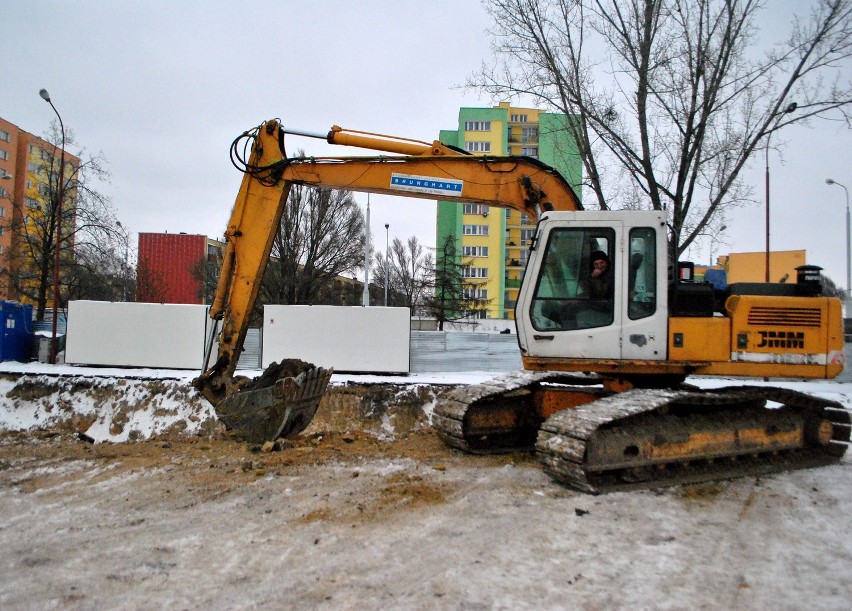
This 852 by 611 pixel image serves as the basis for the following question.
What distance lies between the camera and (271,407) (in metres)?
6.71

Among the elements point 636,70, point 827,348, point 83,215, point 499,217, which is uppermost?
point 499,217

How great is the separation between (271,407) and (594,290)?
3672 millimetres

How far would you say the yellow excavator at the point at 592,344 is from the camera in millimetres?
5754

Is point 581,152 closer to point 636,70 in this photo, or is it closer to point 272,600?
point 636,70

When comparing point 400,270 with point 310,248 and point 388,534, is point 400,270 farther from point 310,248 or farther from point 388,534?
point 388,534

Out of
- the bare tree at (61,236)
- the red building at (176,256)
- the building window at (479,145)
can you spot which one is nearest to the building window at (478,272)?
the building window at (479,145)

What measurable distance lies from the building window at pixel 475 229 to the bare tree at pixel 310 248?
77.2 ft

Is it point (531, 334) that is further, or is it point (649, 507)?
point (531, 334)

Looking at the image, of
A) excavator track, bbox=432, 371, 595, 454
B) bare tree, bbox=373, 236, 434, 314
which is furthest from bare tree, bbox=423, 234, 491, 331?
excavator track, bbox=432, 371, 595, 454

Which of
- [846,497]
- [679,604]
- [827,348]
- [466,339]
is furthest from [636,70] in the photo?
[679,604]

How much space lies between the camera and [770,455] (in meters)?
6.58

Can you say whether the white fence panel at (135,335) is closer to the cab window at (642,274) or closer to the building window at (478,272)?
the cab window at (642,274)

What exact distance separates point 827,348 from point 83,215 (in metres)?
23.8

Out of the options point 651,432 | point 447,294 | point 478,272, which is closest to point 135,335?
point 651,432
